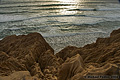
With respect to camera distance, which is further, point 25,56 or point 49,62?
point 49,62

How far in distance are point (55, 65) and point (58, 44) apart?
5.45m

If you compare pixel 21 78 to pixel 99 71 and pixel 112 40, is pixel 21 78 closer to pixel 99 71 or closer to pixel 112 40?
pixel 99 71

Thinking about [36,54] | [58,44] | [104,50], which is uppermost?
[104,50]

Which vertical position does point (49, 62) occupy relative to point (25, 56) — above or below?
below

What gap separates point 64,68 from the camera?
4.16 metres

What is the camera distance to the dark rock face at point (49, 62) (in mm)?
3812

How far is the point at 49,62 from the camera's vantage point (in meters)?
5.97

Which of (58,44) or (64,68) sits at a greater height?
(64,68)

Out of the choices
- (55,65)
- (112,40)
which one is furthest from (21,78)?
(112,40)

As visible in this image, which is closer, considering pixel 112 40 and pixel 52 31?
pixel 112 40

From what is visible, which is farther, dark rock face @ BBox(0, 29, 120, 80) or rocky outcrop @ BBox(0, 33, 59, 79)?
rocky outcrop @ BBox(0, 33, 59, 79)

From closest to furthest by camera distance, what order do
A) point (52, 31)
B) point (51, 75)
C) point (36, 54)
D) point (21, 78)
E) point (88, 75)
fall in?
point (88, 75) < point (21, 78) < point (51, 75) < point (36, 54) < point (52, 31)

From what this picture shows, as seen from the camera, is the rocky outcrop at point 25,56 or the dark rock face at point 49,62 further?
the rocky outcrop at point 25,56

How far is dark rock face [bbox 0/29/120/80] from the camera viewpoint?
12.5ft
